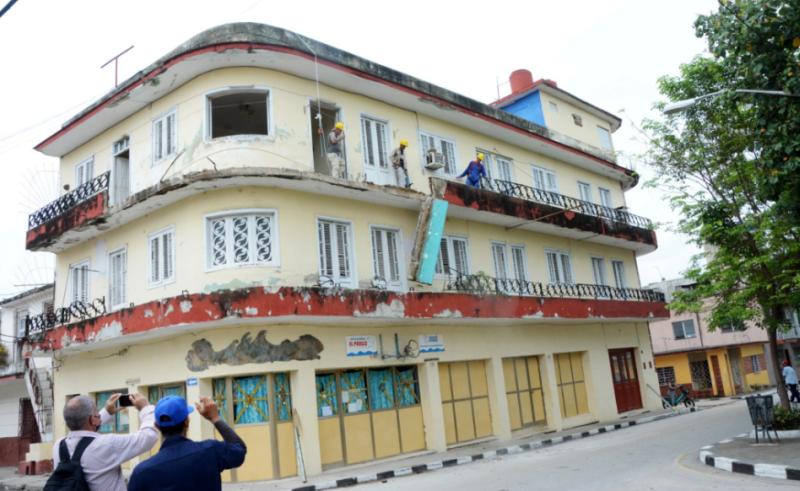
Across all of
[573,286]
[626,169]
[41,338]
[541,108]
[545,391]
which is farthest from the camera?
[626,169]

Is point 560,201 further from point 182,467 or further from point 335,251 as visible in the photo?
point 182,467

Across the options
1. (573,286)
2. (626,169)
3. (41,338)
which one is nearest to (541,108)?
(626,169)

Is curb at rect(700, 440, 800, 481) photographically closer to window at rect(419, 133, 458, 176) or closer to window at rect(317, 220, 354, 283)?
window at rect(317, 220, 354, 283)

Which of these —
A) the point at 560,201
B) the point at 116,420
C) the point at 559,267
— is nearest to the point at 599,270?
the point at 559,267

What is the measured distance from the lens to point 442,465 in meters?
14.4

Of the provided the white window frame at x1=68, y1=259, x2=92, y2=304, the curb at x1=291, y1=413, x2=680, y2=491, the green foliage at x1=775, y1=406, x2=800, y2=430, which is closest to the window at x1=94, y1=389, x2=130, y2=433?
the white window frame at x1=68, y1=259, x2=92, y2=304

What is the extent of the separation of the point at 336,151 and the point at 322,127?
1292 mm

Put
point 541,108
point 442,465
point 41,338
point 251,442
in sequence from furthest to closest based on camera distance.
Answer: point 541,108 → point 41,338 → point 442,465 → point 251,442

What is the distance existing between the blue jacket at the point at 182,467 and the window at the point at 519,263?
16.8 m

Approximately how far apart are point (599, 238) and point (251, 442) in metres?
14.9

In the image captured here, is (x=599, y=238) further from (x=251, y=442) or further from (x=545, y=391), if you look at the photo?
(x=251, y=442)

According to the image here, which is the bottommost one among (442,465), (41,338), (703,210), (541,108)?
(442,465)

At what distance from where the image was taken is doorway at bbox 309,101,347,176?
1570 cm

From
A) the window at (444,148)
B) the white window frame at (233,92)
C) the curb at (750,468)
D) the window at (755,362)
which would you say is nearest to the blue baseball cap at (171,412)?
the curb at (750,468)
